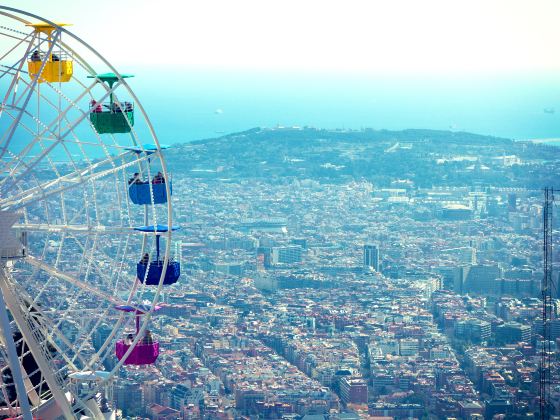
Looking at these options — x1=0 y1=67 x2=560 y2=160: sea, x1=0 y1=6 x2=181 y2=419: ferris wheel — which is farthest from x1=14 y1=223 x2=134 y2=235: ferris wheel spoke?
x1=0 y1=67 x2=560 y2=160: sea

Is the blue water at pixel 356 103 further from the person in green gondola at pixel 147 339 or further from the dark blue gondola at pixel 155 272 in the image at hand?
the dark blue gondola at pixel 155 272

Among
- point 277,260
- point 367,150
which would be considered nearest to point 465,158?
point 367,150

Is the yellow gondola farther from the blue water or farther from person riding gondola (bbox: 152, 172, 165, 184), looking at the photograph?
the blue water

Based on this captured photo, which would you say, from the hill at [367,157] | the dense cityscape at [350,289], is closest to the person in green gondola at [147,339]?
the dense cityscape at [350,289]

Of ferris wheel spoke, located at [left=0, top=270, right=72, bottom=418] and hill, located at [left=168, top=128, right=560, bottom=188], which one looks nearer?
ferris wheel spoke, located at [left=0, top=270, right=72, bottom=418]

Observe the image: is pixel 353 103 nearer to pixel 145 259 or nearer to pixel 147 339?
pixel 147 339

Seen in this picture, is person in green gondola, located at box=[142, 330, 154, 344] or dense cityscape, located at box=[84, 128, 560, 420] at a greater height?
person in green gondola, located at box=[142, 330, 154, 344]

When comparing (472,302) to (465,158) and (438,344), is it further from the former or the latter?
(465,158)

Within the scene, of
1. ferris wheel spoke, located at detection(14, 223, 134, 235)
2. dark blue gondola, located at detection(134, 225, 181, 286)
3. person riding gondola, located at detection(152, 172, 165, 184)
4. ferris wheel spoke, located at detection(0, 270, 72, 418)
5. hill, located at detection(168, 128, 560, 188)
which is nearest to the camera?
ferris wheel spoke, located at detection(0, 270, 72, 418)
